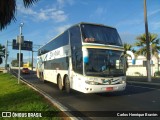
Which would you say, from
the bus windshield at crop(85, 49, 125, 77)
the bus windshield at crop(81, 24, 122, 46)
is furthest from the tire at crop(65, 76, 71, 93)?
the bus windshield at crop(81, 24, 122, 46)

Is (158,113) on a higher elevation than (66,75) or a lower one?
lower

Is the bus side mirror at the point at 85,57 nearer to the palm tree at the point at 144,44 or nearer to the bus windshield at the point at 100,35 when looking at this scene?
the bus windshield at the point at 100,35

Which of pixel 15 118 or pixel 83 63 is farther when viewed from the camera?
pixel 83 63

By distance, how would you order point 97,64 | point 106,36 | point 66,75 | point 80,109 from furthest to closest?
→ point 66,75, point 106,36, point 97,64, point 80,109

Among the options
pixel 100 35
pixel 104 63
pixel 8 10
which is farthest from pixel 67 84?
pixel 8 10

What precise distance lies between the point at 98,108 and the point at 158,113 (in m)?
2.76

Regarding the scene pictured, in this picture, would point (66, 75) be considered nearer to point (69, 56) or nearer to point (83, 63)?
point (69, 56)

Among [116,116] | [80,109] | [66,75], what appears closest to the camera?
[116,116]

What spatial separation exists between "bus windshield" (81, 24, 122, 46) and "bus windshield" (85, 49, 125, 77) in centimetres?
61

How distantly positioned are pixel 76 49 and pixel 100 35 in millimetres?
1523

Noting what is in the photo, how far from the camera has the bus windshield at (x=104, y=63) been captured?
579 inches

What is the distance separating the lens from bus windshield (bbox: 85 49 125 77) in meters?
14.7

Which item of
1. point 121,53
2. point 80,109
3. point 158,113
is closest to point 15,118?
point 80,109

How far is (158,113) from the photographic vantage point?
1074 centimetres
